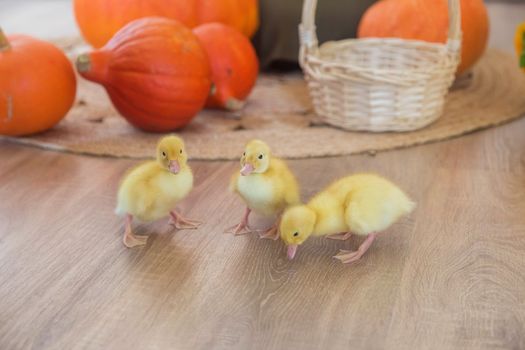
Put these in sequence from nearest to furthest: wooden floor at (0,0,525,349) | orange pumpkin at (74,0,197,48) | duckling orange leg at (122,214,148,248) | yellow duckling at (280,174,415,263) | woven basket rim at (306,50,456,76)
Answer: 1. wooden floor at (0,0,525,349)
2. yellow duckling at (280,174,415,263)
3. duckling orange leg at (122,214,148,248)
4. woven basket rim at (306,50,456,76)
5. orange pumpkin at (74,0,197,48)

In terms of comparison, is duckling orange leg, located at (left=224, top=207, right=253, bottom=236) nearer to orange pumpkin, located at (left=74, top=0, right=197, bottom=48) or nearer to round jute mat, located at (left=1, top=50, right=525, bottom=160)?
round jute mat, located at (left=1, top=50, right=525, bottom=160)

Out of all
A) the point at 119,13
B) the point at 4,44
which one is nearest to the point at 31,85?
the point at 4,44

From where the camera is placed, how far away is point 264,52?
6.45 ft

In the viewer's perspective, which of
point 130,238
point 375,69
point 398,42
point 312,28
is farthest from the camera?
point 398,42

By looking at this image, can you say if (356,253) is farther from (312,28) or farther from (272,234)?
(312,28)

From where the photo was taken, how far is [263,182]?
38.9 inches

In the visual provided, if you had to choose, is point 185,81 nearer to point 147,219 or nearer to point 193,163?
point 193,163

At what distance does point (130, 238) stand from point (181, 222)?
0.31ft

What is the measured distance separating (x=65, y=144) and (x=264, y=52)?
0.75 metres

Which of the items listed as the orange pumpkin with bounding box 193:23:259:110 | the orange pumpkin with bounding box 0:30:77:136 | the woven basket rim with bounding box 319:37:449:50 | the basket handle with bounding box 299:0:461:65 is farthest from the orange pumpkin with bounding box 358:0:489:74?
the orange pumpkin with bounding box 0:30:77:136

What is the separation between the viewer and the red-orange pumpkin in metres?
1.40

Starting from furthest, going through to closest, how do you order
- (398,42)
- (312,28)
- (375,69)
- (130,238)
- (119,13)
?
(119,13)
(398,42)
(312,28)
(375,69)
(130,238)

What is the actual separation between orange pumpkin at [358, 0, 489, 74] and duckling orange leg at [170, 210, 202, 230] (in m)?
0.88

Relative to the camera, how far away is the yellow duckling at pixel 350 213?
0.92m
